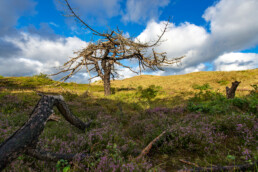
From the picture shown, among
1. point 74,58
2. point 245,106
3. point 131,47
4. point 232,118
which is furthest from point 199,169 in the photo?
point 74,58

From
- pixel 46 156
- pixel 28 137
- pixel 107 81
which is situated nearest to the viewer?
pixel 28 137

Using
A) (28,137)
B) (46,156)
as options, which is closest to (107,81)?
(46,156)

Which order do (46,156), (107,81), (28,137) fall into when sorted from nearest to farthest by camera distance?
(28,137), (46,156), (107,81)

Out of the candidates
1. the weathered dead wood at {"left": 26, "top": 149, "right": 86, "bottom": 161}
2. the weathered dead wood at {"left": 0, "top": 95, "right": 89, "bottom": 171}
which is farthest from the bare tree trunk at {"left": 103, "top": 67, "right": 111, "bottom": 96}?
the weathered dead wood at {"left": 26, "top": 149, "right": 86, "bottom": 161}

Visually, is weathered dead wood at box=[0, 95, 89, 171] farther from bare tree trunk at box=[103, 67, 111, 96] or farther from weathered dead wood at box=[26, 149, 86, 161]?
bare tree trunk at box=[103, 67, 111, 96]

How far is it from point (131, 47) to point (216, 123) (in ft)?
30.7

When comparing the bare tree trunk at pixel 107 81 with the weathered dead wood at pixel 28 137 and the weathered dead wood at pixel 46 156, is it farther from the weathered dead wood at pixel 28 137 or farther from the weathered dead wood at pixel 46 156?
the weathered dead wood at pixel 46 156

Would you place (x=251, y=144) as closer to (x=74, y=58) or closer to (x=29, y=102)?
(x=29, y=102)

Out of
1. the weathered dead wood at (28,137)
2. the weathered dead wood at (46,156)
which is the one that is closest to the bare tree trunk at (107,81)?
the weathered dead wood at (28,137)

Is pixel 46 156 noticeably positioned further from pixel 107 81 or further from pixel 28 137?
pixel 107 81

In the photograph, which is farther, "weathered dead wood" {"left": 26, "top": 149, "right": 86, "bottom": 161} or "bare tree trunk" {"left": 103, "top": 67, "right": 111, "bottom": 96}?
"bare tree trunk" {"left": 103, "top": 67, "right": 111, "bottom": 96}

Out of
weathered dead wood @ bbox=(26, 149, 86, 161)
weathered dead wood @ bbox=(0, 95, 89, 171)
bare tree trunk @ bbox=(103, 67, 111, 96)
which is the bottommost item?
weathered dead wood @ bbox=(26, 149, 86, 161)

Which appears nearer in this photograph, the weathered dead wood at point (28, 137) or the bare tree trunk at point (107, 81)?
the weathered dead wood at point (28, 137)

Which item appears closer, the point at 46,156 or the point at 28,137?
the point at 28,137
